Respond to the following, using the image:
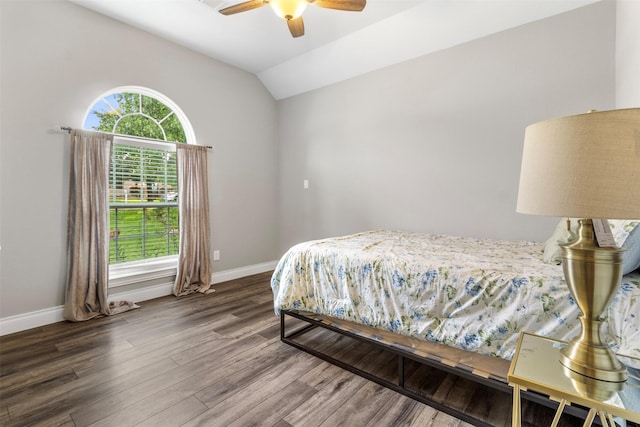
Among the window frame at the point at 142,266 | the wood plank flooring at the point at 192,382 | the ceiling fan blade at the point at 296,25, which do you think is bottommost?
the wood plank flooring at the point at 192,382

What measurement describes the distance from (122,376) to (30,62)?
2.63 metres

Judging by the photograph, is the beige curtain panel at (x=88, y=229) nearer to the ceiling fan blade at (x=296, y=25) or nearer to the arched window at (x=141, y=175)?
the arched window at (x=141, y=175)

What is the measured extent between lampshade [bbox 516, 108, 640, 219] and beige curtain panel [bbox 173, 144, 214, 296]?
3.31 metres

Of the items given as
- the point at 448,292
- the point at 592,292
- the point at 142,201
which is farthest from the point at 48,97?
the point at 592,292

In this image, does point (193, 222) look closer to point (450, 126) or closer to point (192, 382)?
point (192, 382)

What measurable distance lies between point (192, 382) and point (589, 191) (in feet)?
6.70

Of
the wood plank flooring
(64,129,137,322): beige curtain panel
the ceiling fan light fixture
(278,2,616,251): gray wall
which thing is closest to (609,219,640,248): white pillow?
the wood plank flooring

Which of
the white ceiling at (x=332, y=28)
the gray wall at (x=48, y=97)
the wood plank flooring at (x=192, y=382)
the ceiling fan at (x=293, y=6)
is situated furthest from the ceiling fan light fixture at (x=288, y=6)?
the wood plank flooring at (x=192, y=382)

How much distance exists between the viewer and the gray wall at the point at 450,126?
7.71ft

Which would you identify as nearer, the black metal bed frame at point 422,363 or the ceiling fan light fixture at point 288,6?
the black metal bed frame at point 422,363

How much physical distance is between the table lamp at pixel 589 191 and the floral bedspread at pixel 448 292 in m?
0.35

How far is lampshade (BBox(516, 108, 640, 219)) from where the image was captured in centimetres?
72

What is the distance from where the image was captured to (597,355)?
87cm

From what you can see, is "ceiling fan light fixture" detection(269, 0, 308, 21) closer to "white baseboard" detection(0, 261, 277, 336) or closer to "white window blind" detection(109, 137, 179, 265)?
"white window blind" detection(109, 137, 179, 265)
